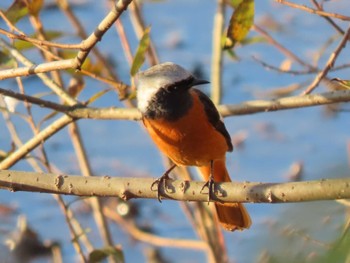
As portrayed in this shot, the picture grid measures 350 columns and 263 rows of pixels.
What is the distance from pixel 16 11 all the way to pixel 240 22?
0.69m

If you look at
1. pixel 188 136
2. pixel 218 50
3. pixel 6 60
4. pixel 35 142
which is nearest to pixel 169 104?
pixel 188 136

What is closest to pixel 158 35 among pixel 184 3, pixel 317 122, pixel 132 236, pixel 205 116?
pixel 184 3

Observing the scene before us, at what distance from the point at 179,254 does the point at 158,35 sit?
2973 millimetres

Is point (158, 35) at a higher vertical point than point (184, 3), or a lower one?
lower

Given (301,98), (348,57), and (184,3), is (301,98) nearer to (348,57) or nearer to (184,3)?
(348,57)

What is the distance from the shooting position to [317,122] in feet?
20.0

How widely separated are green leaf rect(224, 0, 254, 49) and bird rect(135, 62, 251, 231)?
18 cm

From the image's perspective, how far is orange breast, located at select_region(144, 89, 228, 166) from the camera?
2432mm

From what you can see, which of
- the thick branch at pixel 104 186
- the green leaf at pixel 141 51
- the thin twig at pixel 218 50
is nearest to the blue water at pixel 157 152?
the thin twig at pixel 218 50

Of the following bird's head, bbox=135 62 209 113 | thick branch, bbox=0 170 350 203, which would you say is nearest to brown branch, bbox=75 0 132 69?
thick branch, bbox=0 170 350 203

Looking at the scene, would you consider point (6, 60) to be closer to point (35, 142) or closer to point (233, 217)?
point (35, 142)

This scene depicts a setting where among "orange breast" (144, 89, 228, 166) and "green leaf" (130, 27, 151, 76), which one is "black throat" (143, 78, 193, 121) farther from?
"green leaf" (130, 27, 151, 76)

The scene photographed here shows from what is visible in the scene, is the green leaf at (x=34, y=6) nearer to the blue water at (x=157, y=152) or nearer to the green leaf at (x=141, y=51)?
the green leaf at (x=141, y=51)

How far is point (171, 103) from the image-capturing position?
8.04 feet
